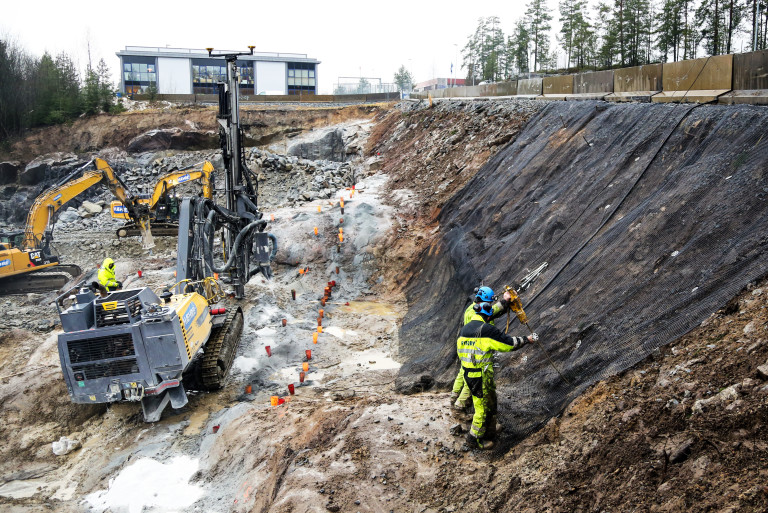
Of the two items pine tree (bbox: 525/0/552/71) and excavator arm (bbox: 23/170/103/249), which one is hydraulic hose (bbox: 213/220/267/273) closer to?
excavator arm (bbox: 23/170/103/249)

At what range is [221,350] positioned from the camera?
36.9 feet

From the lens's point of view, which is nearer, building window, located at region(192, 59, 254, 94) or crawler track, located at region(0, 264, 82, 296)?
crawler track, located at region(0, 264, 82, 296)

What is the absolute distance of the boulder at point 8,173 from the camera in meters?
34.9

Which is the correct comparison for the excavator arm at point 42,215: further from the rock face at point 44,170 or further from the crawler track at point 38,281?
the rock face at point 44,170

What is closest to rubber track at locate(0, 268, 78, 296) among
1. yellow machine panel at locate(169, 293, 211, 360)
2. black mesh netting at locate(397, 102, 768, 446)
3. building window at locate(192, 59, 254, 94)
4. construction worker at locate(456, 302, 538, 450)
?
yellow machine panel at locate(169, 293, 211, 360)

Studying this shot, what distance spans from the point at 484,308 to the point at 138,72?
2446 inches

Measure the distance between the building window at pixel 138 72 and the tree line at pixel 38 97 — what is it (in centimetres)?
1509

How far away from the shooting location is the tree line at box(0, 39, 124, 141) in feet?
131

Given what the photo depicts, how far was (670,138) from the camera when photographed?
9.63 metres

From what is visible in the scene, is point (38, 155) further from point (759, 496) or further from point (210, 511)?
point (759, 496)

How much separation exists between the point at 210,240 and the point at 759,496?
36.2 ft

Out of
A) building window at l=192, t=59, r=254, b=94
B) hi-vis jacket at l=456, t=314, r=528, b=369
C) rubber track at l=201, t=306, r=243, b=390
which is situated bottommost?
rubber track at l=201, t=306, r=243, b=390

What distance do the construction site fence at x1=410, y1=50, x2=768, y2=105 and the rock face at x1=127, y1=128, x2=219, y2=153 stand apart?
931 inches

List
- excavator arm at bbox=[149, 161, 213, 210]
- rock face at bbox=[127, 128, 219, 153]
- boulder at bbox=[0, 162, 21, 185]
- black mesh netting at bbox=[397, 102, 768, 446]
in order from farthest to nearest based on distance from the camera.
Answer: rock face at bbox=[127, 128, 219, 153]
boulder at bbox=[0, 162, 21, 185]
excavator arm at bbox=[149, 161, 213, 210]
black mesh netting at bbox=[397, 102, 768, 446]
